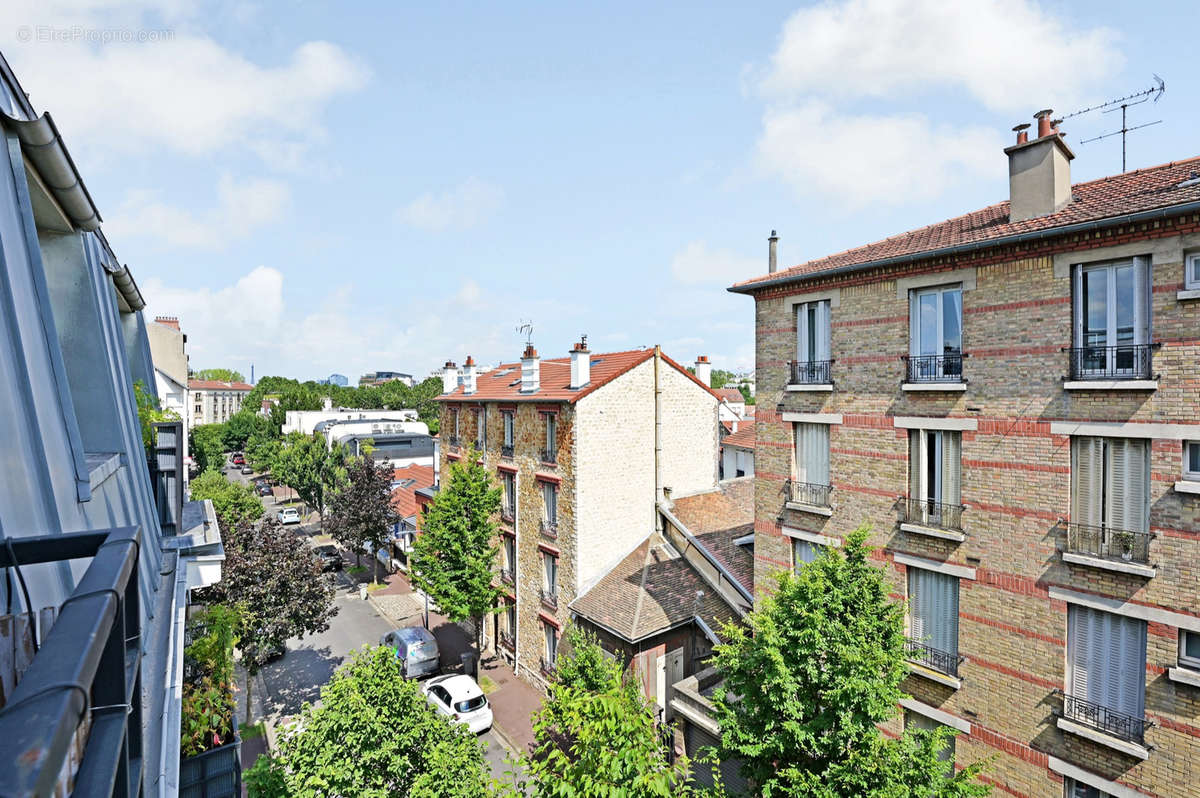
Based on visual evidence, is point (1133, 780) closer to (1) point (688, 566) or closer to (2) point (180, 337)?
(1) point (688, 566)

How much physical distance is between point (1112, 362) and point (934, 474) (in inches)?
138

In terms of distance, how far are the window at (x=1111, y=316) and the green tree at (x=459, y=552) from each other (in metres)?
18.5

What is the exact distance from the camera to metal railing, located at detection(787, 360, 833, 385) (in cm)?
1384

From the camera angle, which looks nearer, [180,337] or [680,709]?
[680,709]

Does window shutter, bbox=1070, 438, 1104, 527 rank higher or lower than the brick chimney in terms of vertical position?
lower

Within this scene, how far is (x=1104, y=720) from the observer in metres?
9.80

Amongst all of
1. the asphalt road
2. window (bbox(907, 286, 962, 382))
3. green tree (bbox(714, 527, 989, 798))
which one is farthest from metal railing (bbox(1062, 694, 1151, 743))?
the asphalt road

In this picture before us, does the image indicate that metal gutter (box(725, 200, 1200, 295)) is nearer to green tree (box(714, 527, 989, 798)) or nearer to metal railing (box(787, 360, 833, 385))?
metal railing (box(787, 360, 833, 385))

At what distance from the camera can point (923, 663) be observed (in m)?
12.1

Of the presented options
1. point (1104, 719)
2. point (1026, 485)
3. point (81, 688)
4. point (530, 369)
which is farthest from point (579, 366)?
point (81, 688)

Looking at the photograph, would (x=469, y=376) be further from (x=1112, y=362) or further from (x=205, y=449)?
(x=205, y=449)

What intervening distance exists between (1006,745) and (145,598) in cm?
1368

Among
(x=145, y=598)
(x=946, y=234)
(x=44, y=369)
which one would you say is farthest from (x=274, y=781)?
(x=946, y=234)

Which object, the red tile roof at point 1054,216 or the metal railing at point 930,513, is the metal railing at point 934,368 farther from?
the metal railing at point 930,513
